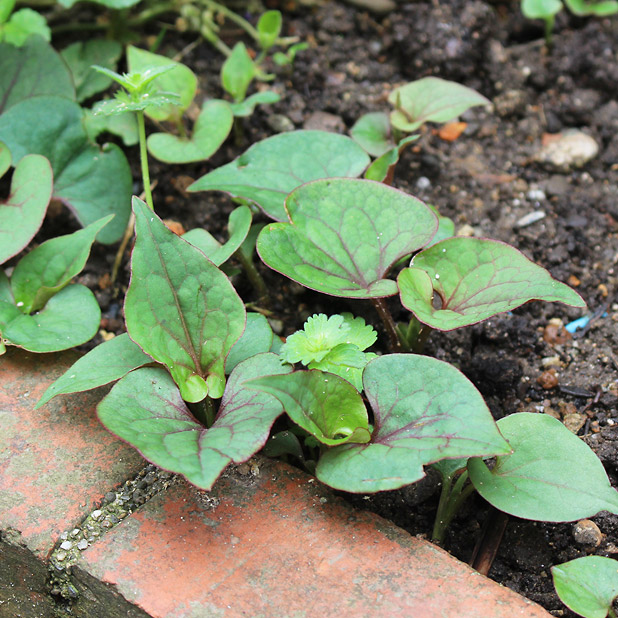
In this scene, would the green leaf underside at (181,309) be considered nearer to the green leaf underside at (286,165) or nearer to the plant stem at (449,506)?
the green leaf underside at (286,165)

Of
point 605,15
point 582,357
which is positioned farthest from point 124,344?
point 605,15

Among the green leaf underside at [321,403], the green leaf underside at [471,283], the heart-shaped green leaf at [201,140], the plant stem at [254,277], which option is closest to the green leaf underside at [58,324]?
the plant stem at [254,277]

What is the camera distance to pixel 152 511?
155cm

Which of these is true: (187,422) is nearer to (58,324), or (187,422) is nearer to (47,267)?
(58,324)

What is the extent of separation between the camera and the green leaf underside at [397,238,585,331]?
5.32 ft

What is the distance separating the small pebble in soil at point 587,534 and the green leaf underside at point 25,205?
1569mm

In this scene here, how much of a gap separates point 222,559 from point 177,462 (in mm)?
263

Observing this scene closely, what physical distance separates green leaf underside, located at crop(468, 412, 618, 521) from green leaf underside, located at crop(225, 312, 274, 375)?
55 centimetres

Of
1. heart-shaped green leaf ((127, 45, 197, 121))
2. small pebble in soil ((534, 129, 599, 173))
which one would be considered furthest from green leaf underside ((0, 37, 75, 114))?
small pebble in soil ((534, 129, 599, 173))

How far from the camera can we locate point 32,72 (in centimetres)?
246

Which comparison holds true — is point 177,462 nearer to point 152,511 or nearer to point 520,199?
point 152,511

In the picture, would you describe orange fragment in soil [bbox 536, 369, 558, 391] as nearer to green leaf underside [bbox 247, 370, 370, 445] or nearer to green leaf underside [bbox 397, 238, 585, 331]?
green leaf underside [bbox 397, 238, 585, 331]

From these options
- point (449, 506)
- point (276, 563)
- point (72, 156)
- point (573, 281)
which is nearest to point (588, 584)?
point (449, 506)

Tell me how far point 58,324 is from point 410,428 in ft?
3.22
